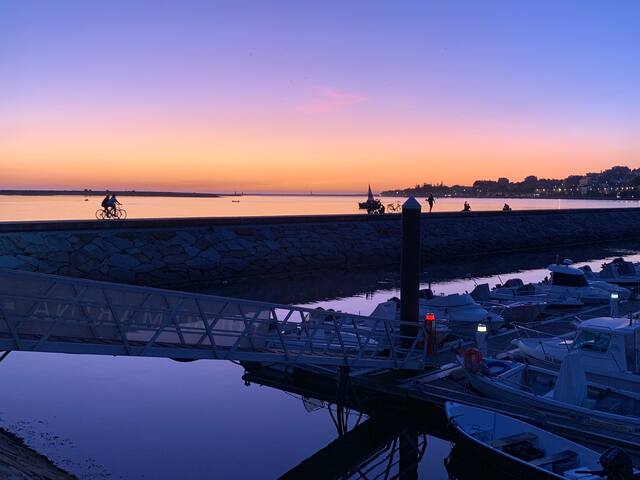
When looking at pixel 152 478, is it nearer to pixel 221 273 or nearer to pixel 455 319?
pixel 455 319

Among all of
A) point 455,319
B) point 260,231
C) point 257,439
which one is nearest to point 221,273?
point 260,231

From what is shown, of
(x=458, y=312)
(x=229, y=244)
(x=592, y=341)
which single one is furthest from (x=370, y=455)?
(x=229, y=244)

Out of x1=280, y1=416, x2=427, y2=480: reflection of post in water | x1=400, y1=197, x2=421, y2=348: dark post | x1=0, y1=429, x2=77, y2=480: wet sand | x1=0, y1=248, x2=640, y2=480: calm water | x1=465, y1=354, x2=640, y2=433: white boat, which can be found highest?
x1=400, y1=197, x2=421, y2=348: dark post

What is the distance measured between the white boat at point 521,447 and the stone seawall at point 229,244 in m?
25.6

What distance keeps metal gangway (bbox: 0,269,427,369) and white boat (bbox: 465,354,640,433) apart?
1.98m

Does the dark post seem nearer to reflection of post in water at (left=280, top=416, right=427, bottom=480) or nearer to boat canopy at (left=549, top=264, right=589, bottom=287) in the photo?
reflection of post in water at (left=280, top=416, right=427, bottom=480)

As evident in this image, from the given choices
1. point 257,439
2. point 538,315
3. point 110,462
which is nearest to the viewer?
point 110,462

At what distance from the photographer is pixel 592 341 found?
12555 mm

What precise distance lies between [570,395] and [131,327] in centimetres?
808

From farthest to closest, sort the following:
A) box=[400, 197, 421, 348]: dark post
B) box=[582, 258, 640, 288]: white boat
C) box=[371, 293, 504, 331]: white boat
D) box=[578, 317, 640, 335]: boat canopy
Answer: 1. box=[582, 258, 640, 288]: white boat
2. box=[371, 293, 504, 331]: white boat
3. box=[400, 197, 421, 348]: dark post
4. box=[578, 317, 640, 335]: boat canopy

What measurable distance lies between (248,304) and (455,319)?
9646 mm

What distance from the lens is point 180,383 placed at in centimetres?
1623

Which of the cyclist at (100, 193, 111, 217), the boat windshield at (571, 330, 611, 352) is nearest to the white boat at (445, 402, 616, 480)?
the boat windshield at (571, 330, 611, 352)

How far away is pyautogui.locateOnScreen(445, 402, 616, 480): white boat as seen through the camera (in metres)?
9.10
